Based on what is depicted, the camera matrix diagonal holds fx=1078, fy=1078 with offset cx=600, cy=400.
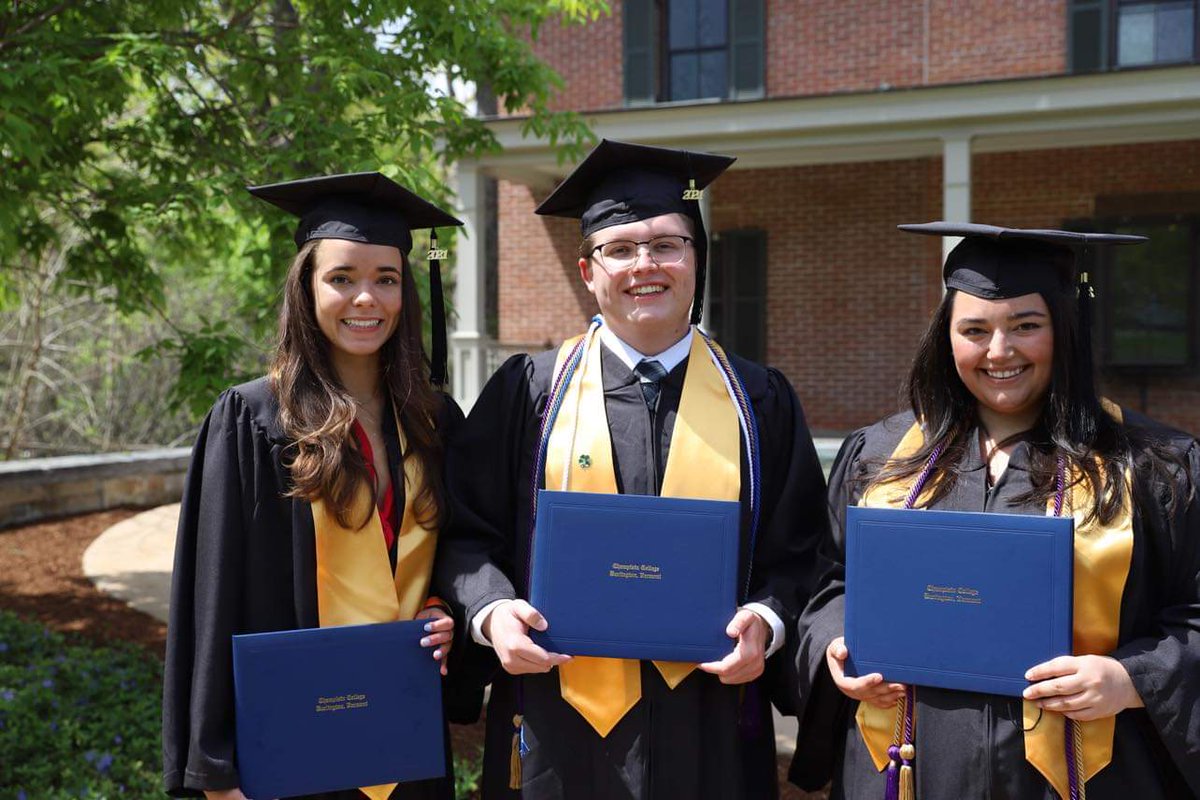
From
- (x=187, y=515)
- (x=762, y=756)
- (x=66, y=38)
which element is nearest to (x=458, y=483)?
(x=187, y=515)

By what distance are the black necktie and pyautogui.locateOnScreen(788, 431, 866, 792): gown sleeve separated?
475 millimetres

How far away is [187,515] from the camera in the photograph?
254 cm

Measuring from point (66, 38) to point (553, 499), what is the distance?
3.17 metres

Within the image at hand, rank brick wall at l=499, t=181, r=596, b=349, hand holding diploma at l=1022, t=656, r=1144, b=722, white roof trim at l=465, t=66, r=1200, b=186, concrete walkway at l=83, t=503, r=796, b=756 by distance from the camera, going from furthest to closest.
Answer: brick wall at l=499, t=181, r=596, b=349 < white roof trim at l=465, t=66, r=1200, b=186 < concrete walkway at l=83, t=503, r=796, b=756 < hand holding diploma at l=1022, t=656, r=1144, b=722

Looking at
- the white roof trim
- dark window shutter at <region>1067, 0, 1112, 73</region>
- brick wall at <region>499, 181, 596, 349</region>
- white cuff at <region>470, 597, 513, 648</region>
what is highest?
dark window shutter at <region>1067, 0, 1112, 73</region>

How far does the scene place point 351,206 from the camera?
2.69 metres

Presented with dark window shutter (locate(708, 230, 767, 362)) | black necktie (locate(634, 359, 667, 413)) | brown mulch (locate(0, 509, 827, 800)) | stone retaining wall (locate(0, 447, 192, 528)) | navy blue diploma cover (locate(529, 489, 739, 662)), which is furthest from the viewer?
dark window shutter (locate(708, 230, 767, 362))

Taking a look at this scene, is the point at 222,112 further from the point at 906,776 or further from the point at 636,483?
the point at 906,776

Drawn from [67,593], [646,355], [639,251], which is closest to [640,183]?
[639,251]

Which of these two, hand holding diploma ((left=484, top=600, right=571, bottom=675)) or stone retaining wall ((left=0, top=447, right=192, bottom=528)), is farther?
stone retaining wall ((left=0, top=447, right=192, bottom=528))

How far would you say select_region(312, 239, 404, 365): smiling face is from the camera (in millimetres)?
2600

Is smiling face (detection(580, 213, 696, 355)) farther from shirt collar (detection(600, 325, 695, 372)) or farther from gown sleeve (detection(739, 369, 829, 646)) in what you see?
gown sleeve (detection(739, 369, 829, 646))

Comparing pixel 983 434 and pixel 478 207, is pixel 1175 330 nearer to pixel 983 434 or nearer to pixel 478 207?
pixel 478 207

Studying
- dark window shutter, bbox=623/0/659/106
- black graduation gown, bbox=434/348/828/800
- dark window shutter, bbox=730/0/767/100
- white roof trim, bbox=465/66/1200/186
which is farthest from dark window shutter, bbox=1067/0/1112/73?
black graduation gown, bbox=434/348/828/800
